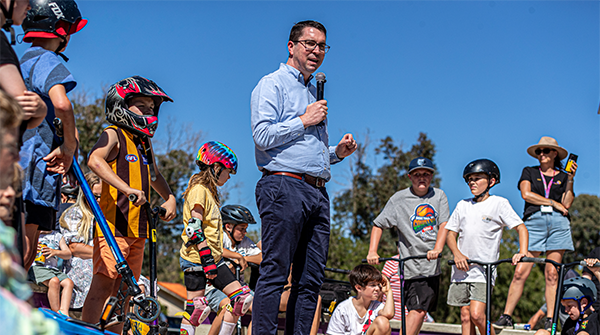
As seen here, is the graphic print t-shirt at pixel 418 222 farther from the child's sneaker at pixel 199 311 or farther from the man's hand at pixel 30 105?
the man's hand at pixel 30 105

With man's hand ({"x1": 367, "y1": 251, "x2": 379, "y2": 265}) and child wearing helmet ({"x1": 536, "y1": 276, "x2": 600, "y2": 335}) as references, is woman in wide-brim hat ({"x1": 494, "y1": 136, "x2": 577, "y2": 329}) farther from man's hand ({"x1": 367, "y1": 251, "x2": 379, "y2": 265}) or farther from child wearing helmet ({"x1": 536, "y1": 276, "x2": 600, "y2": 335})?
man's hand ({"x1": 367, "y1": 251, "x2": 379, "y2": 265})

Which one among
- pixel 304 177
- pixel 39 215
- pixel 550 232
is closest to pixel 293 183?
pixel 304 177

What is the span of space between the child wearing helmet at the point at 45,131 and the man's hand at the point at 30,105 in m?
0.57

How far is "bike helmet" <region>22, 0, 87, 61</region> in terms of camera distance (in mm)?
3324

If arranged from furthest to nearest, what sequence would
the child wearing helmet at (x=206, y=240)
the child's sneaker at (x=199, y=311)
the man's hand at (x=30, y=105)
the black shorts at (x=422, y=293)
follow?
the black shorts at (x=422, y=293) → the child's sneaker at (x=199, y=311) → the child wearing helmet at (x=206, y=240) → the man's hand at (x=30, y=105)

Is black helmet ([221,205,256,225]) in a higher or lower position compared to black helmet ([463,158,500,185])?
lower

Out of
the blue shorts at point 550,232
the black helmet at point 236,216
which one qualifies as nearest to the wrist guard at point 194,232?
the black helmet at point 236,216

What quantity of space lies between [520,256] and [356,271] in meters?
1.66

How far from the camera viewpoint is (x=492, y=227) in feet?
20.0

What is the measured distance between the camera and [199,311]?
5.54 m

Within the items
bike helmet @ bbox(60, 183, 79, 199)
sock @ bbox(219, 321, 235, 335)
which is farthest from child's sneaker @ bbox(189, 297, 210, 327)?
bike helmet @ bbox(60, 183, 79, 199)

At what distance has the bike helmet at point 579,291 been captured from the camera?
5602mm

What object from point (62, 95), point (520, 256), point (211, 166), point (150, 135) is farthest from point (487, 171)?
point (62, 95)

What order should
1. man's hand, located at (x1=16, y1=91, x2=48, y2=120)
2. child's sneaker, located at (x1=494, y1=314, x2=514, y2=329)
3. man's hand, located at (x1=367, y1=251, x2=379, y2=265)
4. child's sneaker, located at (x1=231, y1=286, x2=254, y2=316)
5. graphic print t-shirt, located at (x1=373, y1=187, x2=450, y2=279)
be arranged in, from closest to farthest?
man's hand, located at (x1=16, y1=91, x2=48, y2=120), child's sneaker, located at (x1=231, y1=286, x2=254, y2=316), graphic print t-shirt, located at (x1=373, y1=187, x2=450, y2=279), man's hand, located at (x1=367, y1=251, x2=379, y2=265), child's sneaker, located at (x1=494, y1=314, x2=514, y2=329)
